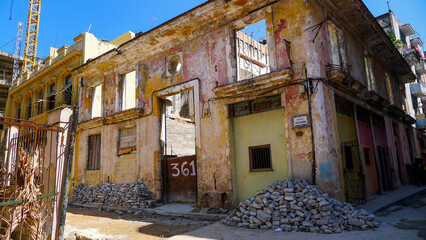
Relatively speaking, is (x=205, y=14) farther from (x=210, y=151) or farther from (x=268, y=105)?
(x=210, y=151)

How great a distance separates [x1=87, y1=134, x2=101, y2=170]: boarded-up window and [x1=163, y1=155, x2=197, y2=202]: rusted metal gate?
473 centimetres

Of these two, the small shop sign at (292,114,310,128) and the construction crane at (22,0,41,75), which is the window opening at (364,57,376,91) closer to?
the small shop sign at (292,114,310,128)

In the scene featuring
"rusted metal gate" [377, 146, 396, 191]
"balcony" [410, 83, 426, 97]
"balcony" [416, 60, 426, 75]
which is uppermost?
"balcony" [416, 60, 426, 75]

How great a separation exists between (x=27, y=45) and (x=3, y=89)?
864cm

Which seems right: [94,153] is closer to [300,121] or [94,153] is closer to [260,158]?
[260,158]

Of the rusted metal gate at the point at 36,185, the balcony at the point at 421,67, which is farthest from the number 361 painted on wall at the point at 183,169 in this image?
the balcony at the point at 421,67

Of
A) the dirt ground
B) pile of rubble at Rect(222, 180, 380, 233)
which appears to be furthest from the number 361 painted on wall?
pile of rubble at Rect(222, 180, 380, 233)

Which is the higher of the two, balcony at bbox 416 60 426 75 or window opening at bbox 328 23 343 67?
balcony at bbox 416 60 426 75

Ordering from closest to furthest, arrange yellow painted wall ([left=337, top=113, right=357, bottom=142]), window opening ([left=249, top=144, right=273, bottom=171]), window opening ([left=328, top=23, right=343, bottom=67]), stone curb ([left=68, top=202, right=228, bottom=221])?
1. stone curb ([left=68, top=202, right=228, bottom=221])
2. window opening ([left=249, top=144, right=273, bottom=171])
3. yellow painted wall ([left=337, top=113, right=357, bottom=142])
4. window opening ([left=328, top=23, right=343, bottom=67])

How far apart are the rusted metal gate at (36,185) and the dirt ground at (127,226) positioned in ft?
6.53

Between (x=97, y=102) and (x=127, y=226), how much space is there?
9.17m

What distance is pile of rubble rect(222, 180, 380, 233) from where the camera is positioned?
5.96 meters

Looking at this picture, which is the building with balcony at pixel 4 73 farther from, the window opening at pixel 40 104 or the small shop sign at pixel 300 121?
the small shop sign at pixel 300 121

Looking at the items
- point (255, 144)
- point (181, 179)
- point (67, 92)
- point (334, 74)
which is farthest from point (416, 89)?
point (67, 92)
